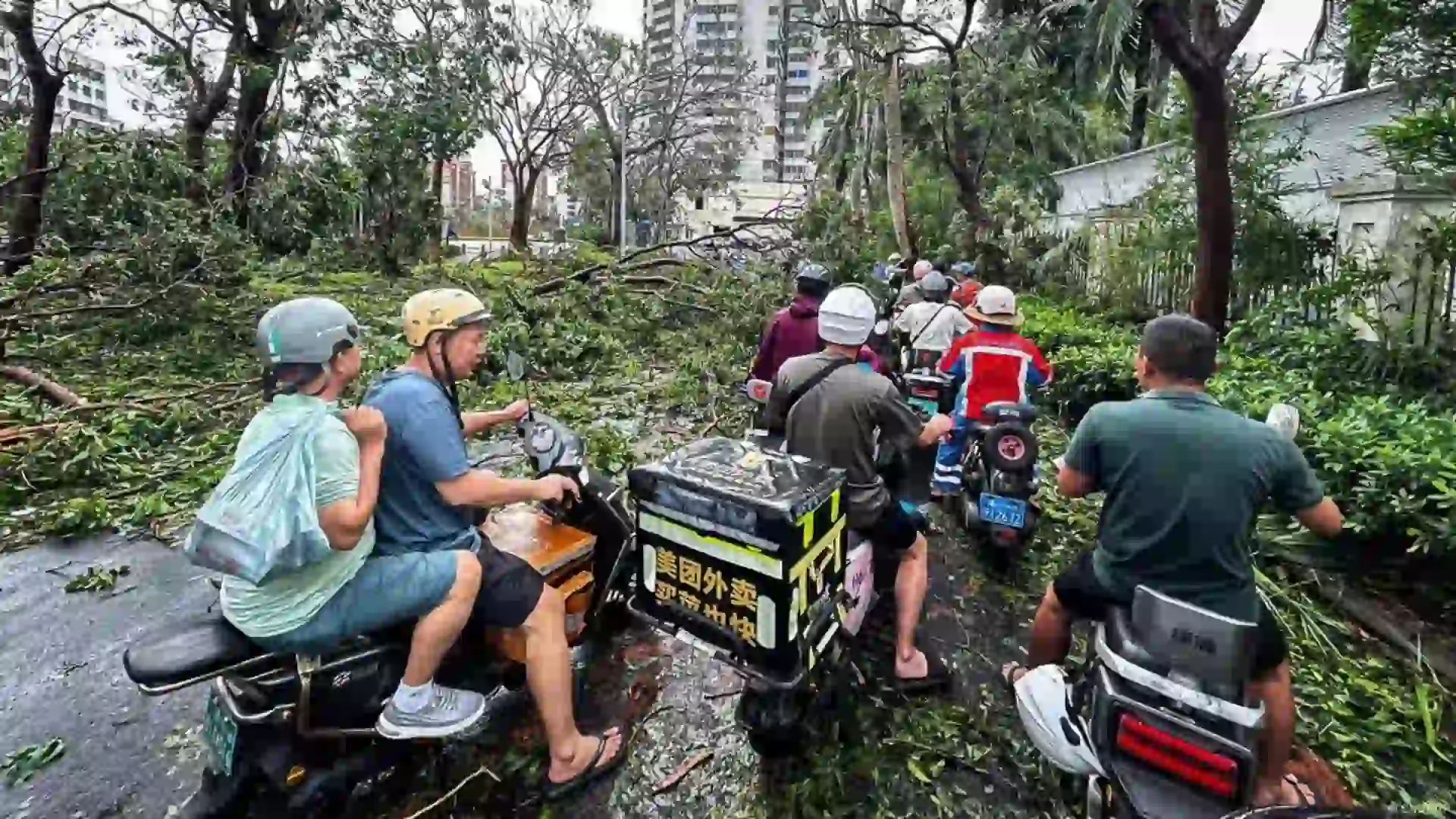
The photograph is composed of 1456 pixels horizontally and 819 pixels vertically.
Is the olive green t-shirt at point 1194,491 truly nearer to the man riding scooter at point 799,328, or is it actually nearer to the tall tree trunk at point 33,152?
the man riding scooter at point 799,328

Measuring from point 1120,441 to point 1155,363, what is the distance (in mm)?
261

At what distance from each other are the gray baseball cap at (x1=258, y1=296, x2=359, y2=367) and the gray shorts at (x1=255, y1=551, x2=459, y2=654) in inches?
24.8

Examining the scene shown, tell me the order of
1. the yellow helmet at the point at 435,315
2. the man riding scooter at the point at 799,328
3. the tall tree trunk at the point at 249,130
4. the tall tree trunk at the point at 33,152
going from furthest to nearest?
the tall tree trunk at the point at 249,130, the tall tree trunk at the point at 33,152, the man riding scooter at the point at 799,328, the yellow helmet at the point at 435,315

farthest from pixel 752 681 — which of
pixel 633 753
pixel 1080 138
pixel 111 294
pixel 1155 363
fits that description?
pixel 1080 138

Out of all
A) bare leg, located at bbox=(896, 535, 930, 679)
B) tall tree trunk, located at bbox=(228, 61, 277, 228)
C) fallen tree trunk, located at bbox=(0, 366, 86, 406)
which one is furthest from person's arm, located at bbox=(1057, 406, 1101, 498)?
tall tree trunk, located at bbox=(228, 61, 277, 228)

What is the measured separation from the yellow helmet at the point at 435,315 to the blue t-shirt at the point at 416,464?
129 millimetres

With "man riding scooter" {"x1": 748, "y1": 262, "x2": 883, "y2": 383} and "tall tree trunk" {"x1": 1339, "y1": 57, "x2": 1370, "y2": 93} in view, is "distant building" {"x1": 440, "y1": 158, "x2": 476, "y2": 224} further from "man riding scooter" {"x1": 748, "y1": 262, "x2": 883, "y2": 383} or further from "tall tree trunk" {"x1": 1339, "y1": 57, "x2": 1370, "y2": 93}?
"man riding scooter" {"x1": 748, "y1": 262, "x2": 883, "y2": 383}

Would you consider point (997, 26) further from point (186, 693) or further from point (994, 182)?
point (186, 693)

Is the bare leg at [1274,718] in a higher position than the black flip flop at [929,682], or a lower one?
higher

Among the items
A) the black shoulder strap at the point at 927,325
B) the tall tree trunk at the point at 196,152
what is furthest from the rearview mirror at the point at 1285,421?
the tall tree trunk at the point at 196,152

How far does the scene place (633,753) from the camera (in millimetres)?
2943

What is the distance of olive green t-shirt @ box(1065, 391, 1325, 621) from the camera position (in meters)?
2.25

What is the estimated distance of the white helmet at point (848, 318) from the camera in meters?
3.10

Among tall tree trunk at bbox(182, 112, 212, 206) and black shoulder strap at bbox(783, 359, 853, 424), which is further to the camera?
tall tree trunk at bbox(182, 112, 212, 206)
